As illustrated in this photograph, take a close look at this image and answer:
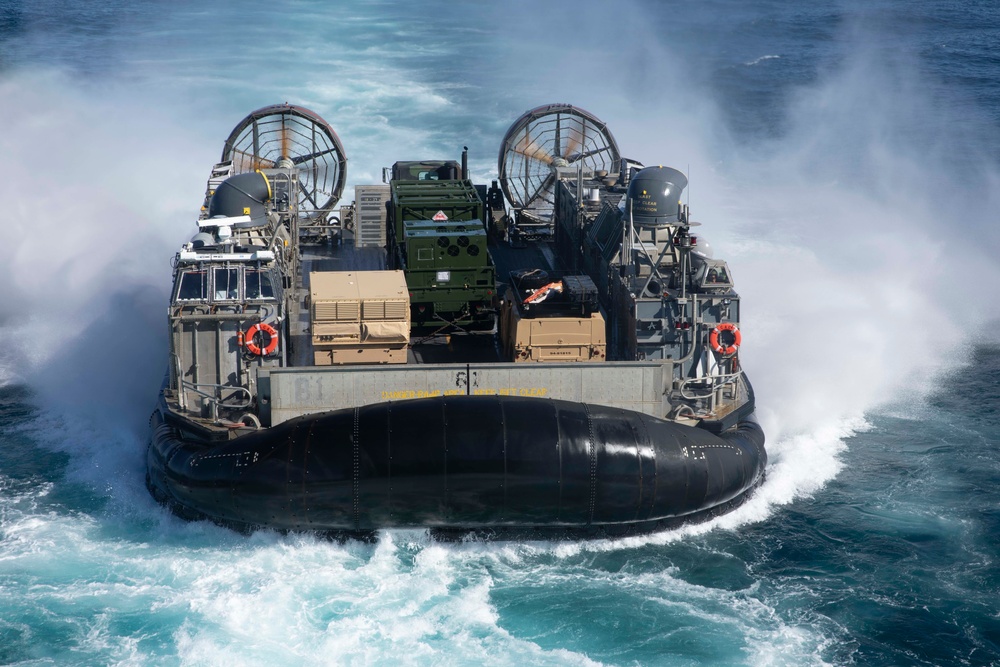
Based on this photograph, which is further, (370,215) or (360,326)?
(370,215)

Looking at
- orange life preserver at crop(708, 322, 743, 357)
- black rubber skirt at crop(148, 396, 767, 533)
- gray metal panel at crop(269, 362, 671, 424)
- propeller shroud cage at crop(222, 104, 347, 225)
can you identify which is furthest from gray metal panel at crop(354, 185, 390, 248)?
orange life preserver at crop(708, 322, 743, 357)

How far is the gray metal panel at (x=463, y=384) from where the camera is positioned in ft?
44.4

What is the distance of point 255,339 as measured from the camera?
13.9 m

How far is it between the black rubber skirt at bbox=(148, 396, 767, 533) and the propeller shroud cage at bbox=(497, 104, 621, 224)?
9126 mm

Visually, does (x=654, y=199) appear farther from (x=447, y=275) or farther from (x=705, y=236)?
(x=705, y=236)

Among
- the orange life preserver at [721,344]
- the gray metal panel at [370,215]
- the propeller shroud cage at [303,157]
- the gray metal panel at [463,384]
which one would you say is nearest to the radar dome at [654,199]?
the orange life preserver at [721,344]

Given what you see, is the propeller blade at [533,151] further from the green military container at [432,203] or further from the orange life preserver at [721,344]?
the orange life preserver at [721,344]

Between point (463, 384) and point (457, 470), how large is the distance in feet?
4.42

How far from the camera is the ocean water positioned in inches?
479

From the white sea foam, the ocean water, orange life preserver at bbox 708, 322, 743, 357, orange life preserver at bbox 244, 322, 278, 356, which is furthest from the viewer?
the white sea foam

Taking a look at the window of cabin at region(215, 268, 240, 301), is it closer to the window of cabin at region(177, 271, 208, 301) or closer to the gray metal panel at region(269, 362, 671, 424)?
the window of cabin at region(177, 271, 208, 301)

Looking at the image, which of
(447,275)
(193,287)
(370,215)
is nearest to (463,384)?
(447,275)

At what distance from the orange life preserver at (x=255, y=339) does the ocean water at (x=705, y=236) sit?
7.08 feet

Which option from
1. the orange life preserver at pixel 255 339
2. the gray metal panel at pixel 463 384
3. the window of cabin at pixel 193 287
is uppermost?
the window of cabin at pixel 193 287
